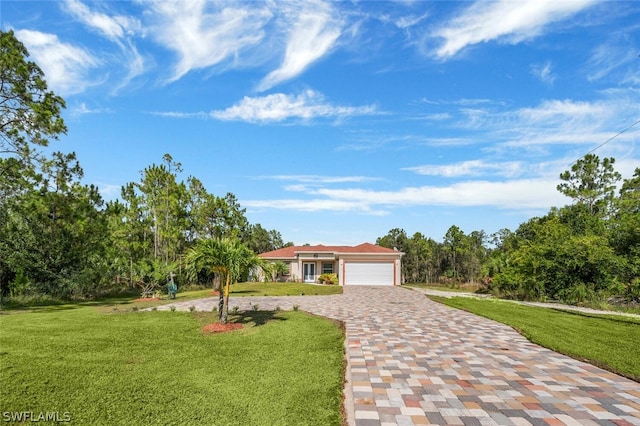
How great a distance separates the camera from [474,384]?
4.82 m

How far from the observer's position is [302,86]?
15.3 meters

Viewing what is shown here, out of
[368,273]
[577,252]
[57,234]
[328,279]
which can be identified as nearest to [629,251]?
[577,252]

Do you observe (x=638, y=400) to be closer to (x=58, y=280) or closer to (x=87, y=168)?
(x=58, y=280)

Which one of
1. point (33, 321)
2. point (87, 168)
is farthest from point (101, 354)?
point (87, 168)

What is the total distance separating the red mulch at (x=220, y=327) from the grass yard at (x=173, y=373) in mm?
241

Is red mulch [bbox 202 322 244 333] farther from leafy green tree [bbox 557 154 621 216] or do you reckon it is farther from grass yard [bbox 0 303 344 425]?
leafy green tree [bbox 557 154 621 216]

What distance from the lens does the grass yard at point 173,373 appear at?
390 cm

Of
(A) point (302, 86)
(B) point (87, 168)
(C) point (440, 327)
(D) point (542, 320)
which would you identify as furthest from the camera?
(B) point (87, 168)

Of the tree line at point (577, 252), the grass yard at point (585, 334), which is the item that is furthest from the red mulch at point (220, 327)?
the tree line at point (577, 252)

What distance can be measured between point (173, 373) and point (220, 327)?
3453mm

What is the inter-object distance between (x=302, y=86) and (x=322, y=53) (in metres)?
2.71

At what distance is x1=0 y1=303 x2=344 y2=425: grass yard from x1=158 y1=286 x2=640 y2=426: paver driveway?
574mm

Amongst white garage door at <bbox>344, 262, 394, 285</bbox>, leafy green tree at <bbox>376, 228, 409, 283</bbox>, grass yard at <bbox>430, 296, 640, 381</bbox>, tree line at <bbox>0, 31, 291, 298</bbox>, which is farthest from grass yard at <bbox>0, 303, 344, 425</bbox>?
leafy green tree at <bbox>376, 228, 409, 283</bbox>

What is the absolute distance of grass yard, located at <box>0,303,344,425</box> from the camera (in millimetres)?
3904
